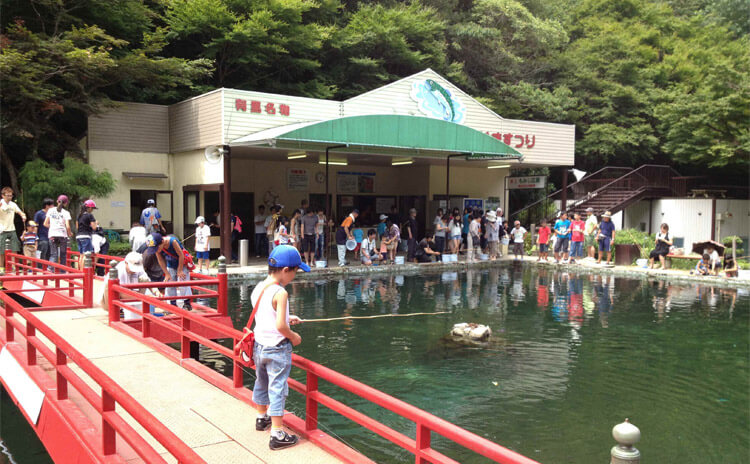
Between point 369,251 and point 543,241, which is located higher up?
point 543,241

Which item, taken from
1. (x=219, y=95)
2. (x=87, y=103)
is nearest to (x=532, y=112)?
(x=219, y=95)

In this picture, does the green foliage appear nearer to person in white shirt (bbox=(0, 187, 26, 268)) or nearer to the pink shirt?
person in white shirt (bbox=(0, 187, 26, 268))

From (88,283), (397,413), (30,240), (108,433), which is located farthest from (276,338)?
(30,240)

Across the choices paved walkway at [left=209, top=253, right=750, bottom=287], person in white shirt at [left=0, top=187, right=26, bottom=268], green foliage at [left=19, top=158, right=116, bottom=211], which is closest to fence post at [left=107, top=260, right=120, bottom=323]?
person in white shirt at [left=0, top=187, right=26, bottom=268]

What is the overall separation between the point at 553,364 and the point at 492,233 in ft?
43.7

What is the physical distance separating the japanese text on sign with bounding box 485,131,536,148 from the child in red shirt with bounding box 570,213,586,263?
16.3 ft

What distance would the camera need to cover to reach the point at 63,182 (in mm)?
16844

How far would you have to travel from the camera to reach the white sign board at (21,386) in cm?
527

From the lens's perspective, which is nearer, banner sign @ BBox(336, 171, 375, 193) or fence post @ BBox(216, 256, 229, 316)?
fence post @ BBox(216, 256, 229, 316)

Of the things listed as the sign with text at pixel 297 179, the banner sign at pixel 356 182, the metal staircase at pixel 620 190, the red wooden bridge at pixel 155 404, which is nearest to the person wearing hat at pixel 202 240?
the red wooden bridge at pixel 155 404

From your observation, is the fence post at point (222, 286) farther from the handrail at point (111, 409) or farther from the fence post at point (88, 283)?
the fence post at point (88, 283)

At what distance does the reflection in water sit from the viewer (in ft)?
20.7

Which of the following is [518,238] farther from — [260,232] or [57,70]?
[57,70]

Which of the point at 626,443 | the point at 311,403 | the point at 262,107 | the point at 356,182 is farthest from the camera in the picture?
the point at 356,182
